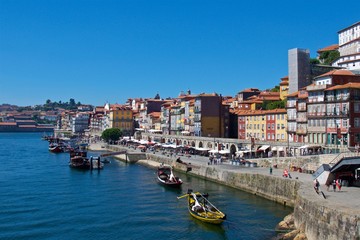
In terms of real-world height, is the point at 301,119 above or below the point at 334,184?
above

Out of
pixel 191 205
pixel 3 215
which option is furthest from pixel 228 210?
pixel 3 215

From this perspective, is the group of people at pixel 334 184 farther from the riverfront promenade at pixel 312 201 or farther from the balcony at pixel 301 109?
the balcony at pixel 301 109

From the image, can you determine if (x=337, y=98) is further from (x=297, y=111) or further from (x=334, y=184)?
(x=334, y=184)

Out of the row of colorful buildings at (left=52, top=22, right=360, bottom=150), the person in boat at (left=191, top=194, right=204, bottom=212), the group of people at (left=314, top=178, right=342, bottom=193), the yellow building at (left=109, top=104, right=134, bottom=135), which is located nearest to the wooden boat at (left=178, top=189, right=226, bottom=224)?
the person in boat at (left=191, top=194, right=204, bottom=212)

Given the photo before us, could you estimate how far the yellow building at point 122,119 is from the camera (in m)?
164

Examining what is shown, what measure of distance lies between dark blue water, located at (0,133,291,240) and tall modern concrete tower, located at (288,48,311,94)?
120ft

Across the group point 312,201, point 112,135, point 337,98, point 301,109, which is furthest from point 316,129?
point 112,135

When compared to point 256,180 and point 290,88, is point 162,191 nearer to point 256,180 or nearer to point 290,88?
point 256,180

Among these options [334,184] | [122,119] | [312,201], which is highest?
[122,119]

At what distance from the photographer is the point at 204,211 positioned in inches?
1404

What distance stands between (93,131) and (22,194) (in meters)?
152

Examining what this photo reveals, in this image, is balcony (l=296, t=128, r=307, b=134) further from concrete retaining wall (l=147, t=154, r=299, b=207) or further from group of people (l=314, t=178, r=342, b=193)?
group of people (l=314, t=178, r=342, b=193)

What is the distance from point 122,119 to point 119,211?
12715 cm

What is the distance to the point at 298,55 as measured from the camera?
86.1 m
